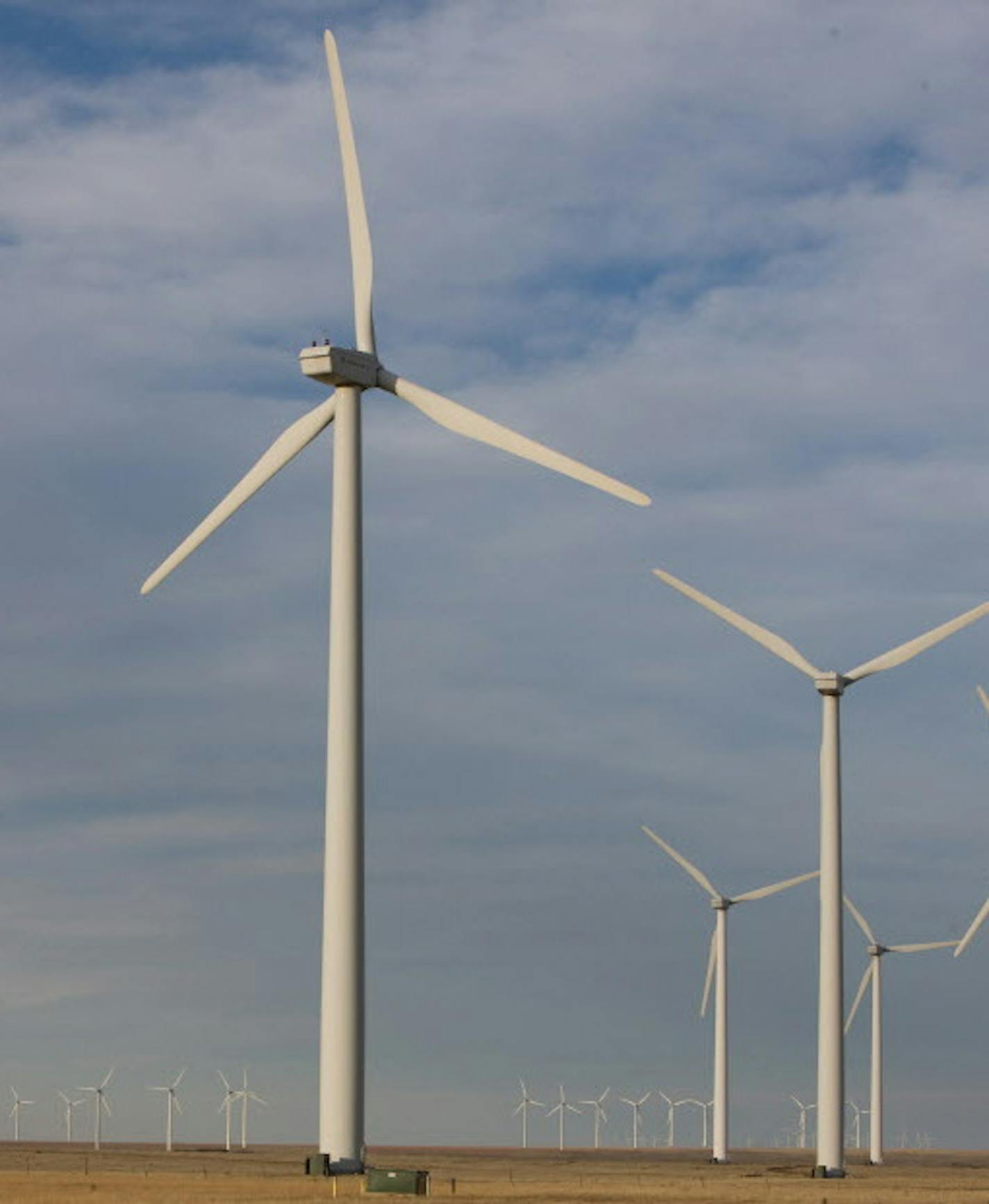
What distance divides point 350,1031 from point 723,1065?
3735 inches

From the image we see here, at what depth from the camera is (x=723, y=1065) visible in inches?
6565

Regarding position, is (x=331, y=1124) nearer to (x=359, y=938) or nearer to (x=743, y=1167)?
(x=359, y=938)

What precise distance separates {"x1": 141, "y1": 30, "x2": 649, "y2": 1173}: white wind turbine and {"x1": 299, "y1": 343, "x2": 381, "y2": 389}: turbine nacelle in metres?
0.03

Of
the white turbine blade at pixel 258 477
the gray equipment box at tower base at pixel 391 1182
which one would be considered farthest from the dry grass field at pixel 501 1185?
the white turbine blade at pixel 258 477

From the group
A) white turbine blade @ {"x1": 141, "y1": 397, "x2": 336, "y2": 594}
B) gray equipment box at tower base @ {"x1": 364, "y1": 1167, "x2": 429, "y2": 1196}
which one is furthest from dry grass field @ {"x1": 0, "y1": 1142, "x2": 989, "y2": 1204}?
white turbine blade @ {"x1": 141, "y1": 397, "x2": 336, "y2": 594}

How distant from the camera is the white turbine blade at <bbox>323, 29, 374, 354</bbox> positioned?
268 feet

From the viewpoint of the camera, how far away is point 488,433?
78.3 m

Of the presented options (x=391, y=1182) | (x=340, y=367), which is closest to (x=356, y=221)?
(x=340, y=367)

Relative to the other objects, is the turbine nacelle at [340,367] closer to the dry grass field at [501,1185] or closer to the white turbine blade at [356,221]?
the white turbine blade at [356,221]

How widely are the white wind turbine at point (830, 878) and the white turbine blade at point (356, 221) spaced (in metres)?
36.8

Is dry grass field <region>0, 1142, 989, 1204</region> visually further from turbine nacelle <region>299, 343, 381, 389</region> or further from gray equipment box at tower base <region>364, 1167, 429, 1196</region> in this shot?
turbine nacelle <region>299, 343, 381, 389</region>

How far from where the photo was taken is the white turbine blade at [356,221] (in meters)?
81.8

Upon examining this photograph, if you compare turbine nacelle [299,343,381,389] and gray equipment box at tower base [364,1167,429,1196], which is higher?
turbine nacelle [299,343,381,389]

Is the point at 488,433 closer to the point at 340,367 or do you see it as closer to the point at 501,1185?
the point at 340,367
